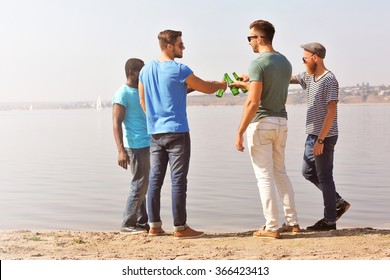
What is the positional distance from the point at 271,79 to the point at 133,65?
1.61m

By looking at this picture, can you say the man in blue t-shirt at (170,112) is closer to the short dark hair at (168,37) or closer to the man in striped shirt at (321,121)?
the short dark hair at (168,37)

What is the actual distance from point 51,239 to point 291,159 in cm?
1372

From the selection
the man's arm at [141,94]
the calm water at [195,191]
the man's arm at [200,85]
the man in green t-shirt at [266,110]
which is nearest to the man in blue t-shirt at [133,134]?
the man's arm at [141,94]

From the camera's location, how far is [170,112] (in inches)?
301

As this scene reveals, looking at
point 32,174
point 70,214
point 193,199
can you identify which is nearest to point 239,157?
point 32,174

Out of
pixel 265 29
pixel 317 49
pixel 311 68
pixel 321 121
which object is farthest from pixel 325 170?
pixel 265 29

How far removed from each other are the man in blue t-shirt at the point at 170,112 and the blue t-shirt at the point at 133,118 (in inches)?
13.4

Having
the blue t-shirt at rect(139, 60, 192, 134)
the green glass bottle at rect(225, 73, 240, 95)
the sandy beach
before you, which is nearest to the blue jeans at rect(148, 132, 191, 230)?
the blue t-shirt at rect(139, 60, 192, 134)

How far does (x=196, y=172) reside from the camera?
1852cm

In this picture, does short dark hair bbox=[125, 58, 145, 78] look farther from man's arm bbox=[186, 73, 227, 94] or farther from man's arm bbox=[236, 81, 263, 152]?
man's arm bbox=[236, 81, 263, 152]

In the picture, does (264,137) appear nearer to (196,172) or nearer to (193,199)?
(193,199)

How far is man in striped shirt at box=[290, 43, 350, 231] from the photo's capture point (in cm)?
795

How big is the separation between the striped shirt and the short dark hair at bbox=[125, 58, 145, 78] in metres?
1.79

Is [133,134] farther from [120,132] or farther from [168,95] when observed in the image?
[168,95]
